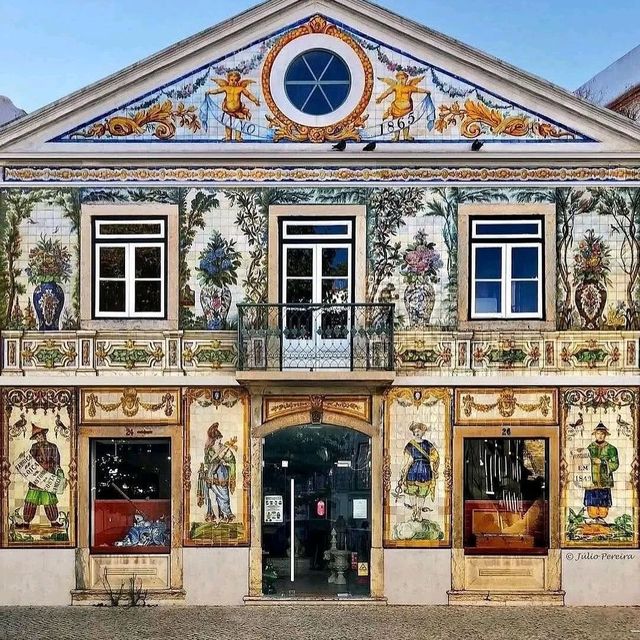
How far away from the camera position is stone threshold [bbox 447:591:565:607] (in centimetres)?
1328

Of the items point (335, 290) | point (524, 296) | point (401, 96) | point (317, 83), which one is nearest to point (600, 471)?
point (524, 296)

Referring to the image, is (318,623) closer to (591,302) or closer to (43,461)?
(43,461)

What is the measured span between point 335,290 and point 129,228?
340cm

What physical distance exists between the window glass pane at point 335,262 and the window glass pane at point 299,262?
0.73ft

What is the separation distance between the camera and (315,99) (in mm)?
13664

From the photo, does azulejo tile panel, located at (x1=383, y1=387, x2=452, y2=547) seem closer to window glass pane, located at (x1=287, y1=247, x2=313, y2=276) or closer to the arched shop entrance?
the arched shop entrance

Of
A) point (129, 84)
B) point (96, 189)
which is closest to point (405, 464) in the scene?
point (96, 189)

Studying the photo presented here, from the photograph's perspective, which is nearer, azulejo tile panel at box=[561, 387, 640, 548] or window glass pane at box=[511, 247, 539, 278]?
azulejo tile panel at box=[561, 387, 640, 548]

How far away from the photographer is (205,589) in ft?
43.9

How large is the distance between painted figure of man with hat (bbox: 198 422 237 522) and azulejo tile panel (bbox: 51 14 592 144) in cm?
473

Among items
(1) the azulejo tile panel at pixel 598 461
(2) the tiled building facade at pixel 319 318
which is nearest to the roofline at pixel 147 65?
(2) the tiled building facade at pixel 319 318

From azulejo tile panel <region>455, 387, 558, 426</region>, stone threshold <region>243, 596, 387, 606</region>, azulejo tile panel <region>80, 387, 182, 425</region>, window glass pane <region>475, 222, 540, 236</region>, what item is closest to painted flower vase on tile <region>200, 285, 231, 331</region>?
azulejo tile panel <region>80, 387, 182, 425</region>

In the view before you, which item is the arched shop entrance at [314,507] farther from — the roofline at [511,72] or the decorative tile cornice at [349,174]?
the roofline at [511,72]

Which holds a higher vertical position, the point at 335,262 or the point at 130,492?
the point at 335,262
